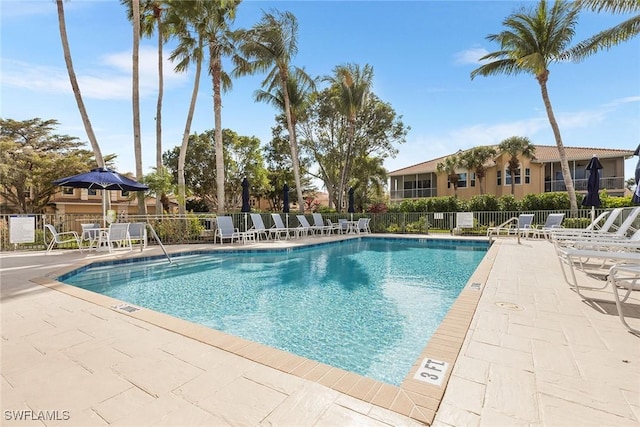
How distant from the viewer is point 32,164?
2142cm

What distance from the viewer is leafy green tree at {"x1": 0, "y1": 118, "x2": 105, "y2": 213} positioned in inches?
789

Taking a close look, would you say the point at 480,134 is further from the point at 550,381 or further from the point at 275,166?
the point at 550,381

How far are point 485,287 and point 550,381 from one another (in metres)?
2.72

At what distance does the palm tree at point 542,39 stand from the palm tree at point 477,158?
8584mm

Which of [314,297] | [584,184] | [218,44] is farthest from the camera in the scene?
[584,184]

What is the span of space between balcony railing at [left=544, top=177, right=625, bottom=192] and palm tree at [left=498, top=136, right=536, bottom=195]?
2.66 m

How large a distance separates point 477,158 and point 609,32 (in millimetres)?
12580

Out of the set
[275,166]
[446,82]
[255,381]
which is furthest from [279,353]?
[275,166]

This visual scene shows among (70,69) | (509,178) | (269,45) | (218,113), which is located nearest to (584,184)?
(509,178)

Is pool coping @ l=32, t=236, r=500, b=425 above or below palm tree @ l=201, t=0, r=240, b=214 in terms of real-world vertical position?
below

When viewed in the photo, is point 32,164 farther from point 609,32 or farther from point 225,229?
point 609,32

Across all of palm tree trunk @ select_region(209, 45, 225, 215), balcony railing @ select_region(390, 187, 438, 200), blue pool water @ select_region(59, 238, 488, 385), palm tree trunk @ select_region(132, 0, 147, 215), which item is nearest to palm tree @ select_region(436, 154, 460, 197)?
balcony railing @ select_region(390, 187, 438, 200)

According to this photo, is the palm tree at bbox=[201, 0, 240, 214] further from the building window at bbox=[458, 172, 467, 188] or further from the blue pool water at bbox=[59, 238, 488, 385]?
the building window at bbox=[458, 172, 467, 188]

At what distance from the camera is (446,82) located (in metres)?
17.2
